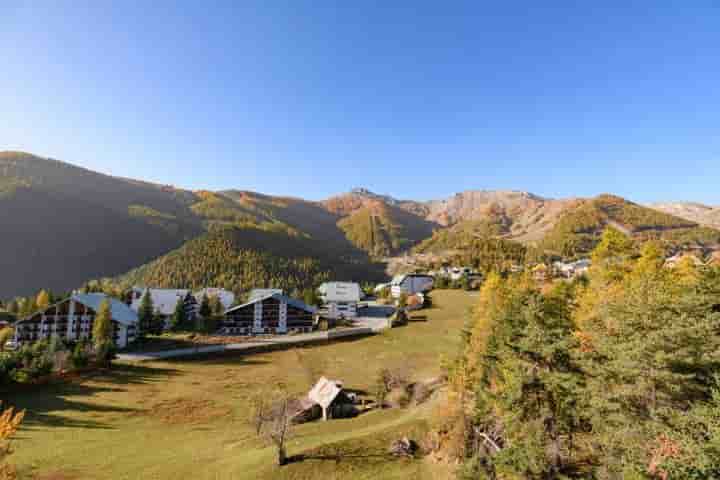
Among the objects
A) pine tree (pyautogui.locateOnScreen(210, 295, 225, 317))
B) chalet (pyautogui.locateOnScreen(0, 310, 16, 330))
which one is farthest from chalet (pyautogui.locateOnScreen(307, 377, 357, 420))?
chalet (pyautogui.locateOnScreen(0, 310, 16, 330))

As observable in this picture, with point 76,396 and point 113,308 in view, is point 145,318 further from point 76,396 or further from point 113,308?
point 76,396

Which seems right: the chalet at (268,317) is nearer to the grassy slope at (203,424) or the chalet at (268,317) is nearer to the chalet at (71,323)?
the grassy slope at (203,424)

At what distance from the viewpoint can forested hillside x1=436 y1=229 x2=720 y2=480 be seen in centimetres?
1438

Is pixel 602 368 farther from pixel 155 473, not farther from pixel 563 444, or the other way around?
pixel 155 473

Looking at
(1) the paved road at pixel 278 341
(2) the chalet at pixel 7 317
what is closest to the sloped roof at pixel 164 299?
(2) the chalet at pixel 7 317

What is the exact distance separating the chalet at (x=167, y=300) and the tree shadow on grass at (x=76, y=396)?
116ft

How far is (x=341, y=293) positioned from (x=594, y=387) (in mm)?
89114

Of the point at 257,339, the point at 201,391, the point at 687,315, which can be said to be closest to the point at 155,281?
the point at 257,339

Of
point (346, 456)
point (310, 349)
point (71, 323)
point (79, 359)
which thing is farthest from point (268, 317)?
point (346, 456)

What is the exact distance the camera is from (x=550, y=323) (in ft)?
70.2

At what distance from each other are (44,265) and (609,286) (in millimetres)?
267057

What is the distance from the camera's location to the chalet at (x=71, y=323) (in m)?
66.4

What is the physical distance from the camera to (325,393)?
38188 mm

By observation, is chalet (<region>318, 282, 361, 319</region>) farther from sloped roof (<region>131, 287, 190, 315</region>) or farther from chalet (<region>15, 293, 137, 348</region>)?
chalet (<region>15, 293, 137, 348</region>)
